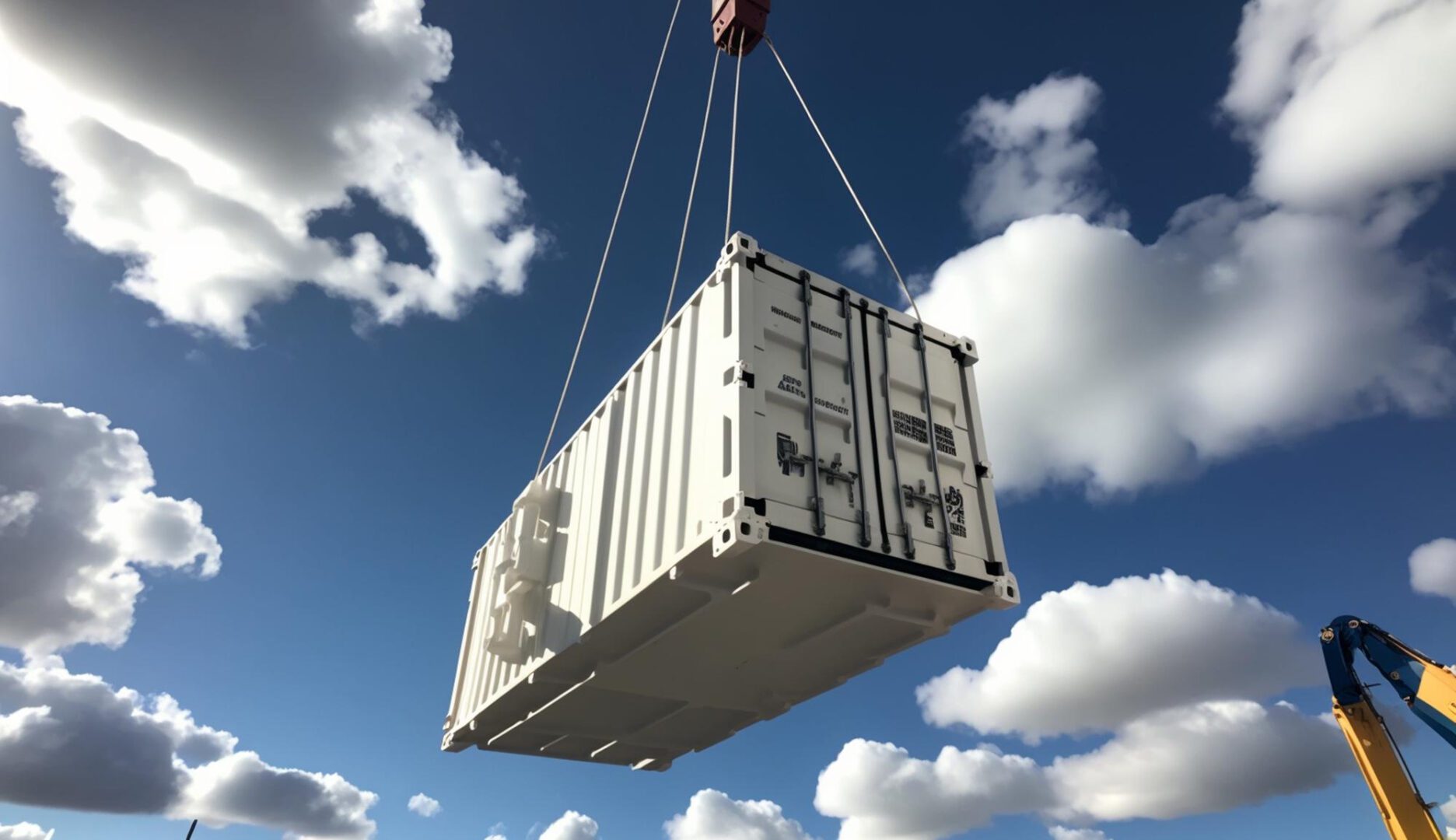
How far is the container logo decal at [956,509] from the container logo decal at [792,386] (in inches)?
61.2

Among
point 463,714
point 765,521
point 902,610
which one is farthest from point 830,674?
point 463,714

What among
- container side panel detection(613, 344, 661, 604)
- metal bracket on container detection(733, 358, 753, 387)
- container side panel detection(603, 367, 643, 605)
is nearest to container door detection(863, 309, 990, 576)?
metal bracket on container detection(733, 358, 753, 387)

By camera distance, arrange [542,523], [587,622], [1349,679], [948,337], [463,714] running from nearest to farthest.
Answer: [587,622], [948,337], [542,523], [463,714], [1349,679]

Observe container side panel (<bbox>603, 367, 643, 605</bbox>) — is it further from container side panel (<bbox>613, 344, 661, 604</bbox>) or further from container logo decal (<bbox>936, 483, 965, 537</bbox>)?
container logo decal (<bbox>936, 483, 965, 537</bbox>)

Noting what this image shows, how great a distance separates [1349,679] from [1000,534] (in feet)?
27.5

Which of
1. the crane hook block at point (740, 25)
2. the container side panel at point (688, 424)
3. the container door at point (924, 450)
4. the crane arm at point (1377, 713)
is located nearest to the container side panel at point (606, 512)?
the container side panel at point (688, 424)

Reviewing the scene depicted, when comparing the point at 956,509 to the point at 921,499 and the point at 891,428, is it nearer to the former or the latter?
the point at 921,499

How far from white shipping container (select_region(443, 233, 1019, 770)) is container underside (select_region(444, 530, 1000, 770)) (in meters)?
0.02

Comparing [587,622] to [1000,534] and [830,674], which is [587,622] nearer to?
[830,674]

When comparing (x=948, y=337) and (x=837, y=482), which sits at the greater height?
(x=948, y=337)

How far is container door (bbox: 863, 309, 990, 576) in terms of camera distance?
6328 mm

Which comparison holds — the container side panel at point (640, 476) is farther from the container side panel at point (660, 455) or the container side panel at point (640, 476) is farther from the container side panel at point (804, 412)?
the container side panel at point (804, 412)

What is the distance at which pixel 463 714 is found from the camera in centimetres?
981

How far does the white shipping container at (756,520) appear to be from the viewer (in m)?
5.89
